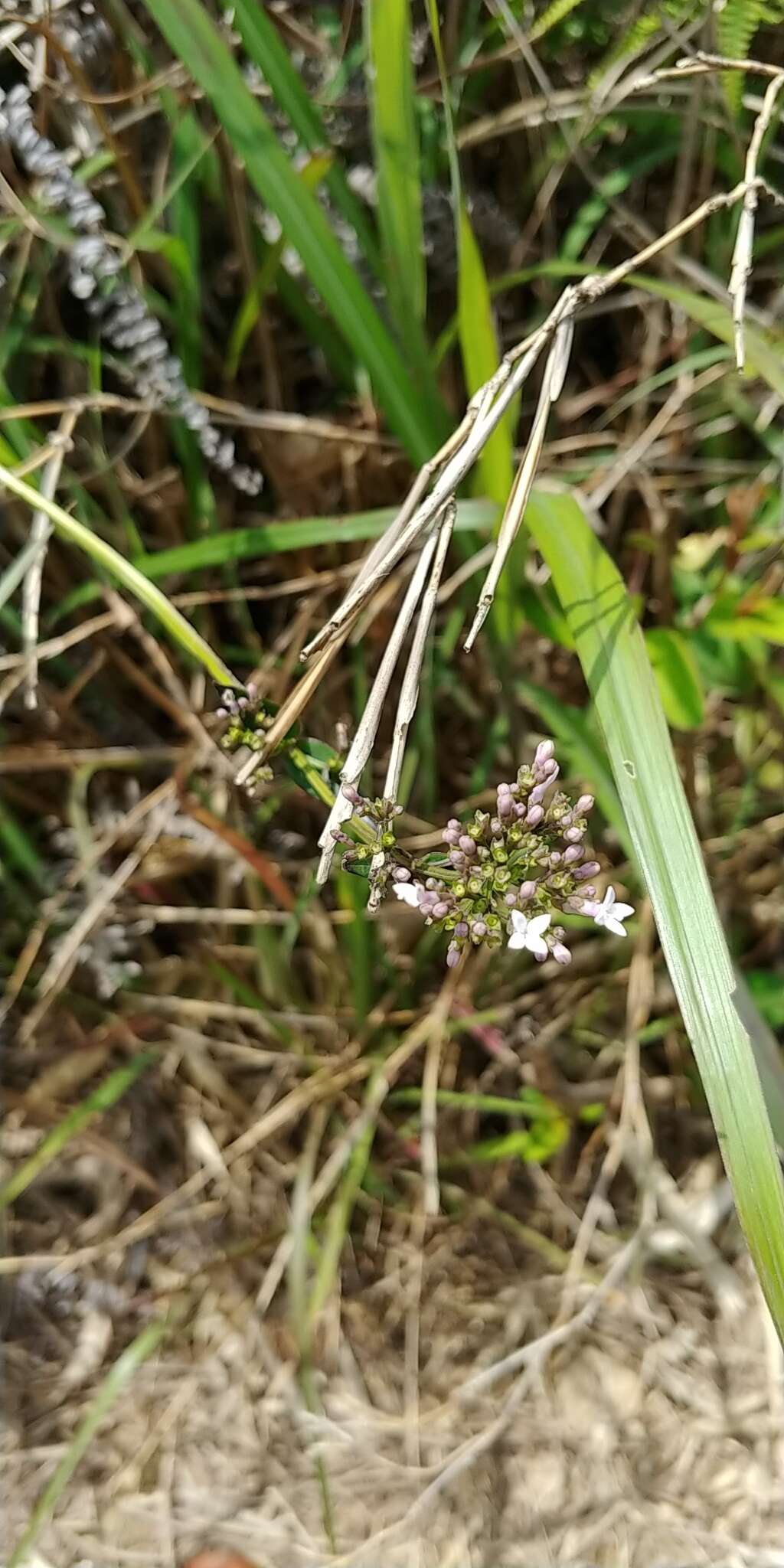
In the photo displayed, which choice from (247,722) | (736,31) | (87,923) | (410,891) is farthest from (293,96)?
(87,923)

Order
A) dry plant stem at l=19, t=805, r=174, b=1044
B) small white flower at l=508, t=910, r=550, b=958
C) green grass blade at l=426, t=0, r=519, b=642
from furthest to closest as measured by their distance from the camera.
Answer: dry plant stem at l=19, t=805, r=174, b=1044
green grass blade at l=426, t=0, r=519, b=642
small white flower at l=508, t=910, r=550, b=958

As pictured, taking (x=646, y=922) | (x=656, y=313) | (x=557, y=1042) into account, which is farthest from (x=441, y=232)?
(x=557, y=1042)

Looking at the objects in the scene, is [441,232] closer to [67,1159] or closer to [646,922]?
[646,922]

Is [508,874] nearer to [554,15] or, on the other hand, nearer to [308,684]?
[308,684]

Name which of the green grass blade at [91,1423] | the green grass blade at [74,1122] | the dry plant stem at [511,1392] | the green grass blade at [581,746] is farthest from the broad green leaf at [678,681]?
the green grass blade at [91,1423]

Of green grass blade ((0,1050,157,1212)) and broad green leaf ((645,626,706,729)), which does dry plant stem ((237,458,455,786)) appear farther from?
green grass blade ((0,1050,157,1212))

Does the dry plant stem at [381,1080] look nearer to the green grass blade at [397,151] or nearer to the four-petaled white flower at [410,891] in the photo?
the four-petaled white flower at [410,891]

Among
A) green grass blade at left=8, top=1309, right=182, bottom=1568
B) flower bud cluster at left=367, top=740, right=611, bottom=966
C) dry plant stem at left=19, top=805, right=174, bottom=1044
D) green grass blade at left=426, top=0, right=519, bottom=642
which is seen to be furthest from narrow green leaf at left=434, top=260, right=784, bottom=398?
green grass blade at left=8, top=1309, right=182, bottom=1568
